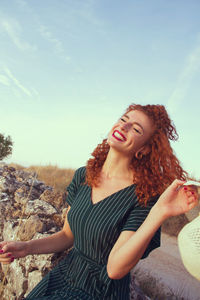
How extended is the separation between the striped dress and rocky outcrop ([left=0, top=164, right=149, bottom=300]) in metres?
0.66

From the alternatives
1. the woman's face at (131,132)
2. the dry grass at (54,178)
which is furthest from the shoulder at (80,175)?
the dry grass at (54,178)

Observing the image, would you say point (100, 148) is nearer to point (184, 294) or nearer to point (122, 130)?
point (122, 130)

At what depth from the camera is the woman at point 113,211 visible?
2.08 meters

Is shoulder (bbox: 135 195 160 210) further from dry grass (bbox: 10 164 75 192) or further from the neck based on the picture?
dry grass (bbox: 10 164 75 192)

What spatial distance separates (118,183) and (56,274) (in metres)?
0.91

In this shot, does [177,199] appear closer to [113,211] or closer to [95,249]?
[113,211]

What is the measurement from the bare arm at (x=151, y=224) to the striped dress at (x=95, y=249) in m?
0.24

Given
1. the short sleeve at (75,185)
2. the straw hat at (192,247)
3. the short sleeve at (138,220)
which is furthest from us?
the short sleeve at (75,185)

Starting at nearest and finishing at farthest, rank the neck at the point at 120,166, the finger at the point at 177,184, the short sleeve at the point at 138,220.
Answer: the finger at the point at 177,184, the short sleeve at the point at 138,220, the neck at the point at 120,166

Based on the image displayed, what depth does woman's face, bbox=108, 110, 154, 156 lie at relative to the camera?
7.77ft

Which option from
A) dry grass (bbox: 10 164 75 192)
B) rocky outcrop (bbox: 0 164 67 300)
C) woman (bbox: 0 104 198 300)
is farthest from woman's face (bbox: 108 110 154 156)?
dry grass (bbox: 10 164 75 192)

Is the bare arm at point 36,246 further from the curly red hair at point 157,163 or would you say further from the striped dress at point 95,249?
the curly red hair at point 157,163

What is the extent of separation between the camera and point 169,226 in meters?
10.5

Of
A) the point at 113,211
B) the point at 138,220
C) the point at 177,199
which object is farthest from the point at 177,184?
the point at 113,211
